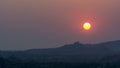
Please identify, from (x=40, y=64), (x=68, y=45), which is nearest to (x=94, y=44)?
(x=68, y=45)

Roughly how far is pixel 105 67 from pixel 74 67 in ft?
18.2

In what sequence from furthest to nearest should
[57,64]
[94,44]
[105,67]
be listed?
1. [94,44]
2. [57,64]
3. [105,67]

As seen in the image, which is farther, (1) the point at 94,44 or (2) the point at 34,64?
(1) the point at 94,44

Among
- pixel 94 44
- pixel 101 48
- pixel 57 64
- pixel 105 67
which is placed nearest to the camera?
pixel 105 67

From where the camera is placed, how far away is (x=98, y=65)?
8862cm

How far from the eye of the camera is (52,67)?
8881 centimetres

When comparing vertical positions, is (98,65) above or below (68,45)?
below

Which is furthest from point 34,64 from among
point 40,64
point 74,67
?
point 74,67

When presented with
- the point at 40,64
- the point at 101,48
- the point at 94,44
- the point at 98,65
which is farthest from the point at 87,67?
the point at 94,44

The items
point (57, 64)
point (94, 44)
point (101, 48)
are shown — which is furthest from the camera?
point (94, 44)

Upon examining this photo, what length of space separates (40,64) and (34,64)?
110 centimetres

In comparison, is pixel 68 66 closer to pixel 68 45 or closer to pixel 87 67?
pixel 87 67

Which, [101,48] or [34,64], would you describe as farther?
[101,48]

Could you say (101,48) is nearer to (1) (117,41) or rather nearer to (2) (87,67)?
(1) (117,41)
